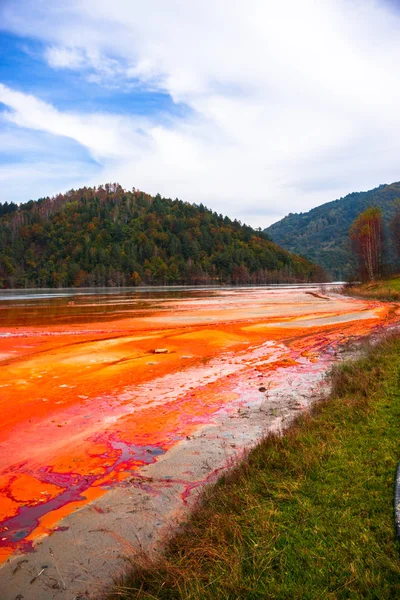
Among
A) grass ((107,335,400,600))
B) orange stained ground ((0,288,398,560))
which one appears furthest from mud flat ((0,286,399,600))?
grass ((107,335,400,600))

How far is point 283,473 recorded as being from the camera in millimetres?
5652

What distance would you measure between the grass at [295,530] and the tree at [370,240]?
65238mm

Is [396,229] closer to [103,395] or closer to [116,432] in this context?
[103,395]

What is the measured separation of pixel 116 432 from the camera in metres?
8.36

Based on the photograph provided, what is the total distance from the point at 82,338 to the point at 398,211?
226 feet

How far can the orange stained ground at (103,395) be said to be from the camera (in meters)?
6.18

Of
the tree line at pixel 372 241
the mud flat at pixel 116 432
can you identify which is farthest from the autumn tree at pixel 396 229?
the mud flat at pixel 116 432

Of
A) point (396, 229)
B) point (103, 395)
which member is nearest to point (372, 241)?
point (396, 229)

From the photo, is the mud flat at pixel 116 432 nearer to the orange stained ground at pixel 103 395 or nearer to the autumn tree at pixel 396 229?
the orange stained ground at pixel 103 395

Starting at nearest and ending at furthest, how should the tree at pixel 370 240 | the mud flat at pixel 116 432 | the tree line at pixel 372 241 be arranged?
the mud flat at pixel 116 432
the tree at pixel 370 240
the tree line at pixel 372 241

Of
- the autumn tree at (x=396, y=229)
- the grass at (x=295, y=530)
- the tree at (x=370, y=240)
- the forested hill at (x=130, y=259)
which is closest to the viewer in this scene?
the grass at (x=295, y=530)

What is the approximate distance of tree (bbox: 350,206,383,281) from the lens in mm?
68000

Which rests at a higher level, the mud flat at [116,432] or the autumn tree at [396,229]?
the autumn tree at [396,229]

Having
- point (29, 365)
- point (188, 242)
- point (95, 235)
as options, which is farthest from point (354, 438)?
point (95, 235)
